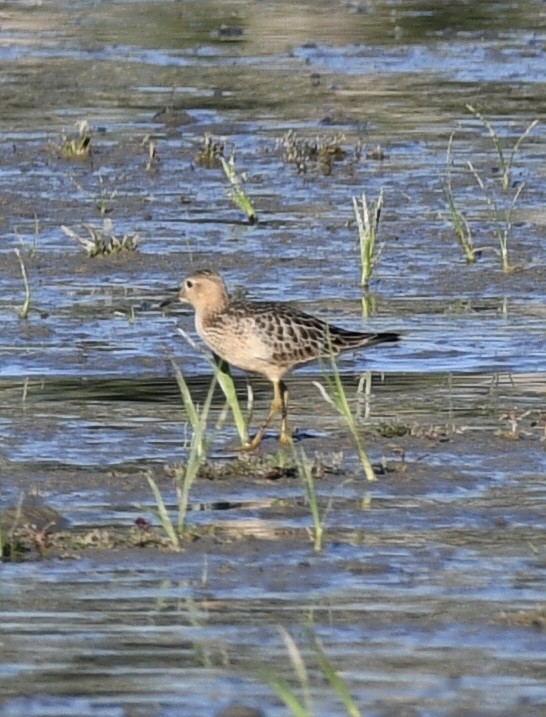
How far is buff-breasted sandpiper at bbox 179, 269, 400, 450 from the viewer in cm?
911

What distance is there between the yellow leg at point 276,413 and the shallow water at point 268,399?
0.28ft

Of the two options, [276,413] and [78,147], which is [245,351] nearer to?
[276,413]

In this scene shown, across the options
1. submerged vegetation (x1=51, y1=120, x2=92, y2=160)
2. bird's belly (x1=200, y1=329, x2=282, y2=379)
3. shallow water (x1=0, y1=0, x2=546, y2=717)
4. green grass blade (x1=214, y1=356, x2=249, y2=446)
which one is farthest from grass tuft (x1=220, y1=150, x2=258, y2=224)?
green grass blade (x1=214, y1=356, x2=249, y2=446)

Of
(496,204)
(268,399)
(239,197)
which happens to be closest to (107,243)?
(239,197)

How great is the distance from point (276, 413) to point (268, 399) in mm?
838

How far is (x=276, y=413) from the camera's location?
9.18 metres

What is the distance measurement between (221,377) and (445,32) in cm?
1716

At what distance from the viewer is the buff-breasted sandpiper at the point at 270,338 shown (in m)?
Result: 9.11

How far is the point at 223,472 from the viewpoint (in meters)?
8.27

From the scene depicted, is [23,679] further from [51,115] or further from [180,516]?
[51,115]

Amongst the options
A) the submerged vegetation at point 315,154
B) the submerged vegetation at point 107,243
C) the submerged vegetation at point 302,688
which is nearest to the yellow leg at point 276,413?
the submerged vegetation at point 302,688

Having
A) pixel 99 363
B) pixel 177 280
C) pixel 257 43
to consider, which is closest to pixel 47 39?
pixel 257 43

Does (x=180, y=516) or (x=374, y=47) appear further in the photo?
(x=374, y=47)

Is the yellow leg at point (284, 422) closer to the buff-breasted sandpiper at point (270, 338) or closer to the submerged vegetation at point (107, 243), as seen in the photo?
the buff-breasted sandpiper at point (270, 338)
